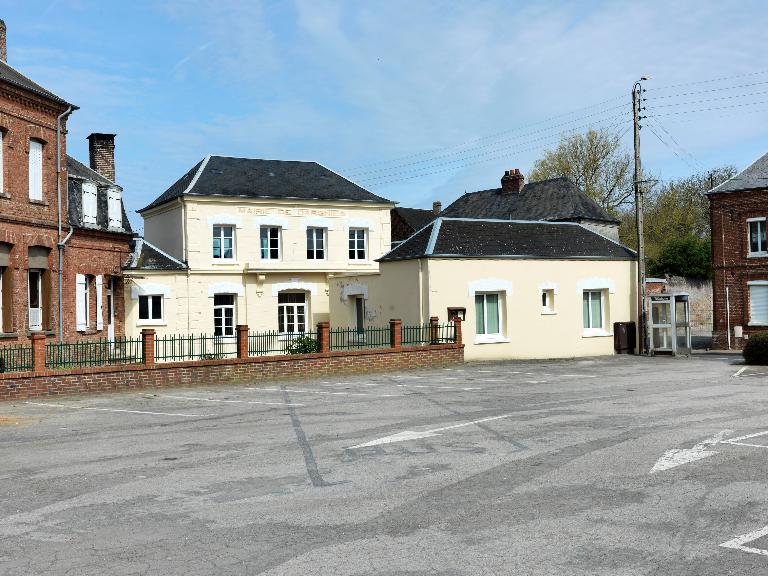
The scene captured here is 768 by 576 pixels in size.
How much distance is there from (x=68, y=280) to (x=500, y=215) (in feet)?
89.6

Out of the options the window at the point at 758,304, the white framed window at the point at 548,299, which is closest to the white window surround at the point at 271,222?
the white framed window at the point at 548,299

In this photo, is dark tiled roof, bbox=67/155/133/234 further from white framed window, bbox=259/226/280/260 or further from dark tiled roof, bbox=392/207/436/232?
dark tiled roof, bbox=392/207/436/232

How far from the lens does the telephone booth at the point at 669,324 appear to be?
3102 centimetres

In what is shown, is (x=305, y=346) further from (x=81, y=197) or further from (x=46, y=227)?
(x=81, y=197)

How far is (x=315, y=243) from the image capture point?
3847 cm

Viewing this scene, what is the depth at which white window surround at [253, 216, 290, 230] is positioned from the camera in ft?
121

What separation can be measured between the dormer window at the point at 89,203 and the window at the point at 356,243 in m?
13.8

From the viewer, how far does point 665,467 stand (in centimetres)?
973

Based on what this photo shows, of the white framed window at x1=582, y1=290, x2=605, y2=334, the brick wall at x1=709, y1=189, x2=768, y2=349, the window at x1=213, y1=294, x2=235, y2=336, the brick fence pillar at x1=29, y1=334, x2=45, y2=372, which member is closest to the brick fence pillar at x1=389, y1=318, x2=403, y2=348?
the white framed window at x1=582, y1=290, x2=605, y2=334

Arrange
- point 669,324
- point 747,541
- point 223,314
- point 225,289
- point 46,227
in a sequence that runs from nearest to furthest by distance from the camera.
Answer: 1. point 747,541
2. point 46,227
3. point 669,324
4. point 225,289
5. point 223,314

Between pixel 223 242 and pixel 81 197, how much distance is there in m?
9.21

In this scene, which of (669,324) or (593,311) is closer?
(669,324)

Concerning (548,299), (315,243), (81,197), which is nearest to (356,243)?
A: (315,243)

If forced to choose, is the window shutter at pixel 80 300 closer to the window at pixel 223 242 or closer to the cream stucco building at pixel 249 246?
the cream stucco building at pixel 249 246
